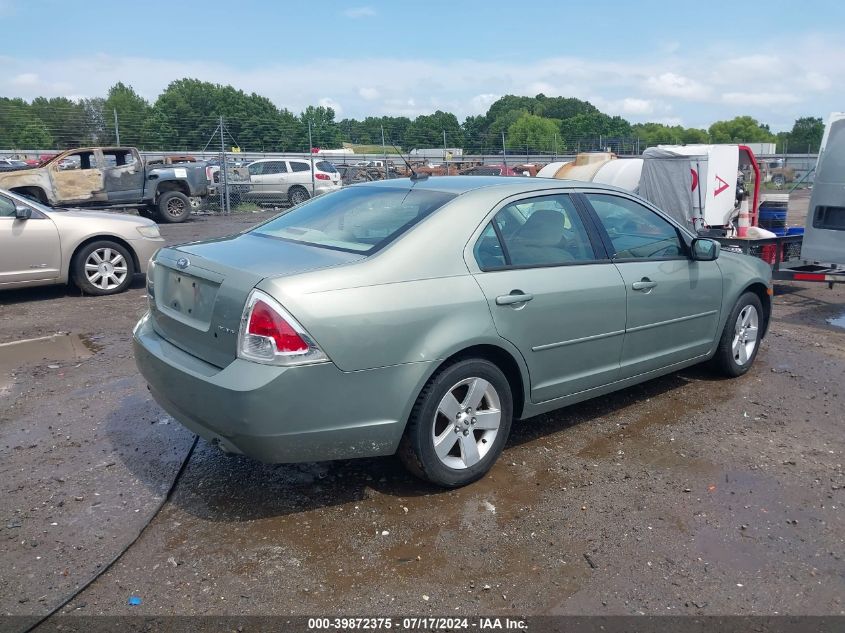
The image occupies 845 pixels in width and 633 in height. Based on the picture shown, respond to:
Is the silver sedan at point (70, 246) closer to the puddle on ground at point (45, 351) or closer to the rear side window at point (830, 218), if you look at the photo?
the puddle on ground at point (45, 351)

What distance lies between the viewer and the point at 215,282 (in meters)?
3.38

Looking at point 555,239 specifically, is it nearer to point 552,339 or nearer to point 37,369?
point 552,339

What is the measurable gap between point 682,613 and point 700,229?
9.53m

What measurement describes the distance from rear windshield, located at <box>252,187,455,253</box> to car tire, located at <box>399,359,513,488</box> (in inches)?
31.4

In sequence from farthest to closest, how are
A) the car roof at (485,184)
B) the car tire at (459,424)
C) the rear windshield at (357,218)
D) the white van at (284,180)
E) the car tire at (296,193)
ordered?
the car tire at (296,193)
the white van at (284,180)
the car roof at (485,184)
the rear windshield at (357,218)
the car tire at (459,424)

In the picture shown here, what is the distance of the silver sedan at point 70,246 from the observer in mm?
8062

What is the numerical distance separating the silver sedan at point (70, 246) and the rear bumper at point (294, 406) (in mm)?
5704

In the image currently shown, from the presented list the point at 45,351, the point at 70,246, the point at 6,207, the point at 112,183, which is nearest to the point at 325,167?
the point at 112,183

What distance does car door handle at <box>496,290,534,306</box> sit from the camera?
3.73m

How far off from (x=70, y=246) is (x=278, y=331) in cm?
642

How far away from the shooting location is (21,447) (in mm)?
4289

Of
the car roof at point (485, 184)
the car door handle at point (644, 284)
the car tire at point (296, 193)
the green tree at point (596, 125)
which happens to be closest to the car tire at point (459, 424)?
the car roof at point (485, 184)

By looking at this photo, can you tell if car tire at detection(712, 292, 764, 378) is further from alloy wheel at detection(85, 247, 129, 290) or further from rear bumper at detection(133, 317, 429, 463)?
alloy wheel at detection(85, 247, 129, 290)

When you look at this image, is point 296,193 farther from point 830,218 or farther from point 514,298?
point 514,298
